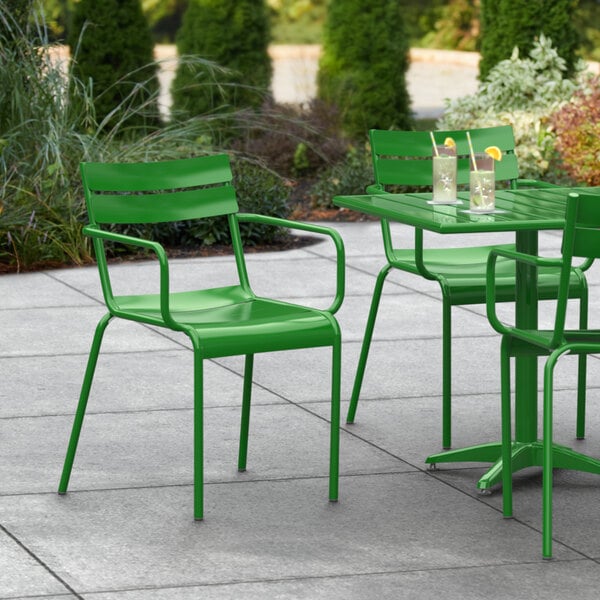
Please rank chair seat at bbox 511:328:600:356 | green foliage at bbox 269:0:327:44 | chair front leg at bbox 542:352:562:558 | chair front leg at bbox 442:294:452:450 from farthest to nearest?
1. green foliage at bbox 269:0:327:44
2. chair front leg at bbox 442:294:452:450
3. chair seat at bbox 511:328:600:356
4. chair front leg at bbox 542:352:562:558

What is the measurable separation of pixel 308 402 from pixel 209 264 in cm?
361

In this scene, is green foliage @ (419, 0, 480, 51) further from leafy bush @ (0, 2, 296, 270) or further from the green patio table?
the green patio table

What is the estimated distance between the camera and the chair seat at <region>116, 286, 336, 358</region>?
470cm

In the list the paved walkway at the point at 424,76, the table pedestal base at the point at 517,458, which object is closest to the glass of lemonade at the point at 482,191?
the table pedestal base at the point at 517,458

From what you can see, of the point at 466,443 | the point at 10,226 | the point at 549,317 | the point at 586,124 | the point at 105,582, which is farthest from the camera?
the point at 586,124

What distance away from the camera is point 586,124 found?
473 inches

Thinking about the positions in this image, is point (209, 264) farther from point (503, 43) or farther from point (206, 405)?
point (503, 43)

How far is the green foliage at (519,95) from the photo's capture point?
13.1m

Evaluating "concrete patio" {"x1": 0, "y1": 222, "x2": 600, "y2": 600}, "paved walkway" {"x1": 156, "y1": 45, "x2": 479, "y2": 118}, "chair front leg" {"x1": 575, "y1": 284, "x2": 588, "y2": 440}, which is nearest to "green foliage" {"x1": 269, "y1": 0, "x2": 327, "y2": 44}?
"paved walkway" {"x1": 156, "y1": 45, "x2": 479, "y2": 118}

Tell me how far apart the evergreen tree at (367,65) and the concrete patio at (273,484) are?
7.84 m

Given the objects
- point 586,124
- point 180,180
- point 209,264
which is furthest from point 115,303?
point 586,124

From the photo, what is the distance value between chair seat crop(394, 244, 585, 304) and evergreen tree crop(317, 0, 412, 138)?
9470 mm

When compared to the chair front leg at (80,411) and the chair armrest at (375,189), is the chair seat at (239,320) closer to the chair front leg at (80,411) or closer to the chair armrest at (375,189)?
the chair front leg at (80,411)

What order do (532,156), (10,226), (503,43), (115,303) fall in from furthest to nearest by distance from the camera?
(503,43), (532,156), (10,226), (115,303)
